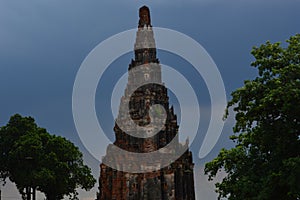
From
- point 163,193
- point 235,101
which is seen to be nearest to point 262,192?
point 235,101

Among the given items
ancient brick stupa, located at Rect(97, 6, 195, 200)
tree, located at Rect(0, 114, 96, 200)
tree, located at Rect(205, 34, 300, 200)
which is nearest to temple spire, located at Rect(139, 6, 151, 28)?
ancient brick stupa, located at Rect(97, 6, 195, 200)

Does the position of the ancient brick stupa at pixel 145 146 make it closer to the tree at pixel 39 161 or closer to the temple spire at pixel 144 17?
the temple spire at pixel 144 17

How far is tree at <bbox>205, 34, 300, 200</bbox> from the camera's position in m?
17.7

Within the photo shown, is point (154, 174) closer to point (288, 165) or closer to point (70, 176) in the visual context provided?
point (70, 176)

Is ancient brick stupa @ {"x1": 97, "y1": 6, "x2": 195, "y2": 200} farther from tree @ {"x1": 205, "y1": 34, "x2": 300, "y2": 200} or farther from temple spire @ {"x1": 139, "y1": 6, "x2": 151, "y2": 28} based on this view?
tree @ {"x1": 205, "y1": 34, "x2": 300, "y2": 200}

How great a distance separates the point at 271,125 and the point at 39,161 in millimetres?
25151

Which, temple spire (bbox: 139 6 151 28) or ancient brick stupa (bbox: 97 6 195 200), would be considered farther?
temple spire (bbox: 139 6 151 28)

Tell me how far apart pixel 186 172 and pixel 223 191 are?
1410cm

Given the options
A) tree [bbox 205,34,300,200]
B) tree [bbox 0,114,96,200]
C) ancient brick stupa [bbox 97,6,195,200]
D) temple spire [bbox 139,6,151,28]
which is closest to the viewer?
tree [bbox 205,34,300,200]

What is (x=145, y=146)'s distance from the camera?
3681cm

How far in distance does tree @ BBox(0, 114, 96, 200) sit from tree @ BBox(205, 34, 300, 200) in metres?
21.1

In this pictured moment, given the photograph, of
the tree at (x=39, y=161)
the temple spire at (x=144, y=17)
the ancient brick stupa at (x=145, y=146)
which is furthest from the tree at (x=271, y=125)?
the temple spire at (x=144, y=17)

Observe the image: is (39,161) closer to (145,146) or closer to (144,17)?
(145,146)

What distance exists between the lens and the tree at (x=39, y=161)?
38.0 m
